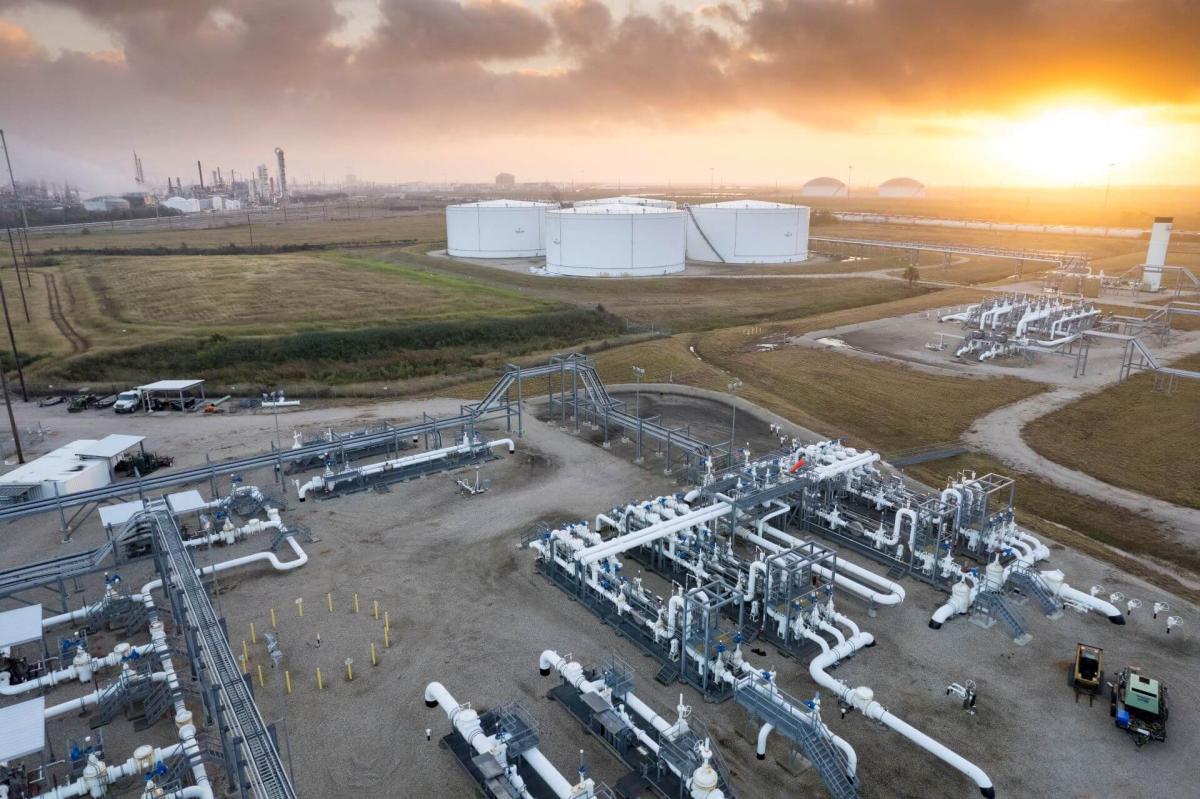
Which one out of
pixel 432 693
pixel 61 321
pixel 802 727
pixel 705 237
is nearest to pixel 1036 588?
pixel 802 727

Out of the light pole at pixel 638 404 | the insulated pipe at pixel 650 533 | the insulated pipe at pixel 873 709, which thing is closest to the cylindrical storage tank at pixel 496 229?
the light pole at pixel 638 404

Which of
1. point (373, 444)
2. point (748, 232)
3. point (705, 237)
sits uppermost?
point (748, 232)

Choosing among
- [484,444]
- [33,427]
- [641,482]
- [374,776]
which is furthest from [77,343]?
[374,776]

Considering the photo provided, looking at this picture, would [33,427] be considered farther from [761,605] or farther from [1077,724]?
[1077,724]

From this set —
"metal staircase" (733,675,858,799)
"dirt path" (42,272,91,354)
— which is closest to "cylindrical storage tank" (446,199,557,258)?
"dirt path" (42,272,91,354)

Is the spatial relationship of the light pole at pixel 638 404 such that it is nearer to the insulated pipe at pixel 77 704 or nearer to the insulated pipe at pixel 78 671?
the insulated pipe at pixel 78 671

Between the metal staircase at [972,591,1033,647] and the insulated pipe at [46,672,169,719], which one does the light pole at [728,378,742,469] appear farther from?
the insulated pipe at [46,672,169,719]

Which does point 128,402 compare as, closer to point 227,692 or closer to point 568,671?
point 227,692
